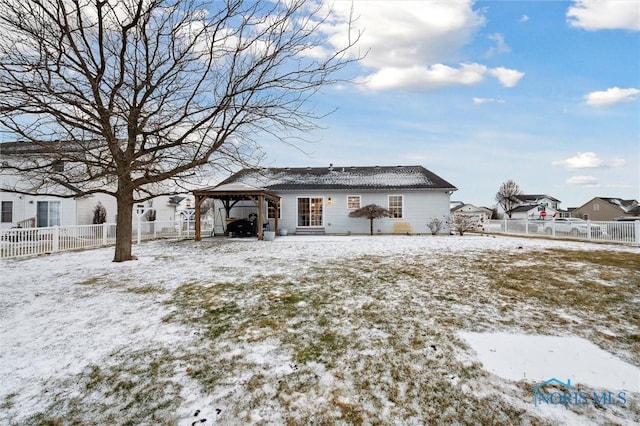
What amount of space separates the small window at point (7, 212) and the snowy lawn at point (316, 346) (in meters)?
15.9

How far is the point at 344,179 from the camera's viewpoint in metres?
19.1

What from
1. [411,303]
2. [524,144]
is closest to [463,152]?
[524,144]

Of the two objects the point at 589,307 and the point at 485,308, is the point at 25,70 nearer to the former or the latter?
the point at 485,308

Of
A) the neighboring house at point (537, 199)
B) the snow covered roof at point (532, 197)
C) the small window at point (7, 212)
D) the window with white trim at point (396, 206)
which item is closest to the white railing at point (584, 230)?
the window with white trim at point (396, 206)

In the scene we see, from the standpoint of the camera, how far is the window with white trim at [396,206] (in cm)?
1736

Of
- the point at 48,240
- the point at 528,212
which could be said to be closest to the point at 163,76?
the point at 48,240

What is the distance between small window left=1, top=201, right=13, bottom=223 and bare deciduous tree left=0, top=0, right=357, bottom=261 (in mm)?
15004

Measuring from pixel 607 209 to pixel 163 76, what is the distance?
58.7 m

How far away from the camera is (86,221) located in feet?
58.0

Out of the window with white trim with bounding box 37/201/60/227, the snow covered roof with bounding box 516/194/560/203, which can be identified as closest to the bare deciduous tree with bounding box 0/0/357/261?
the window with white trim with bounding box 37/201/60/227

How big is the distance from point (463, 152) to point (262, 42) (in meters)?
18.3

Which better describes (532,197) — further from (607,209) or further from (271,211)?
(271,211)

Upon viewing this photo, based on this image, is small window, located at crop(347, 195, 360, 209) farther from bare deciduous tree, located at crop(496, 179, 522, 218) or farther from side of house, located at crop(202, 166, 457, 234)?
bare deciduous tree, located at crop(496, 179, 522, 218)

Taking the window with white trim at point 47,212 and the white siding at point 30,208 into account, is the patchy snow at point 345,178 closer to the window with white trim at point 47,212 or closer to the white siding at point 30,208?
the white siding at point 30,208
